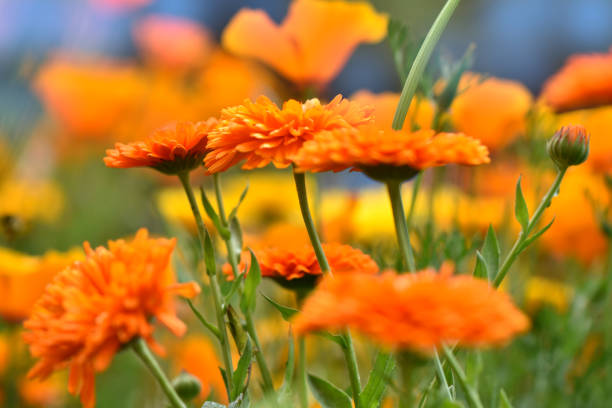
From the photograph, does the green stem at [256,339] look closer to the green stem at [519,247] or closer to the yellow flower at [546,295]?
the green stem at [519,247]

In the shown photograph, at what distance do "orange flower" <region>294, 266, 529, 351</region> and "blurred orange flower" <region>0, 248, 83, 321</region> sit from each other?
0.45 metres

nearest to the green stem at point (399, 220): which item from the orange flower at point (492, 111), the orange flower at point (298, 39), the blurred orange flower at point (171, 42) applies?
the orange flower at point (298, 39)

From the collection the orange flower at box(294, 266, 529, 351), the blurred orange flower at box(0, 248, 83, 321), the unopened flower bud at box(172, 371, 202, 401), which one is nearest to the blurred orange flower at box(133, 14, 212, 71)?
the blurred orange flower at box(0, 248, 83, 321)

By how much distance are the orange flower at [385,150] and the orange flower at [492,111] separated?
1.57ft

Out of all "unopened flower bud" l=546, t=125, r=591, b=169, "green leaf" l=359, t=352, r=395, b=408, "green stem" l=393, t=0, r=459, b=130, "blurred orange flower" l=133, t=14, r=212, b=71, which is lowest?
"blurred orange flower" l=133, t=14, r=212, b=71

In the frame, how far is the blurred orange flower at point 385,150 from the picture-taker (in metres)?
0.35

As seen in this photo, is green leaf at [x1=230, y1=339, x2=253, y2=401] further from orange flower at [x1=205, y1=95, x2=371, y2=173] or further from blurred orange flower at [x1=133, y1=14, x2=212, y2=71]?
blurred orange flower at [x1=133, y1=14, x2=212, y2=71]

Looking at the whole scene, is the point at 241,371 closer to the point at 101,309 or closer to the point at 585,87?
the point at 101,309

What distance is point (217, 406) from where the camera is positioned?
41cm

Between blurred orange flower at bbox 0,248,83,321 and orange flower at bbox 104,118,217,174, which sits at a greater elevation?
orange flower at bbox 104,118,217,174

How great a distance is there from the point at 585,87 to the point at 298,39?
314 mm

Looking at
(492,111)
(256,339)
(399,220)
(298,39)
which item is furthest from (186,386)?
(492,111)

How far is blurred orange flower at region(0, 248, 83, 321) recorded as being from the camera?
723 mm

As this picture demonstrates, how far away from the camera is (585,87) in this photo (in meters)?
0.79
